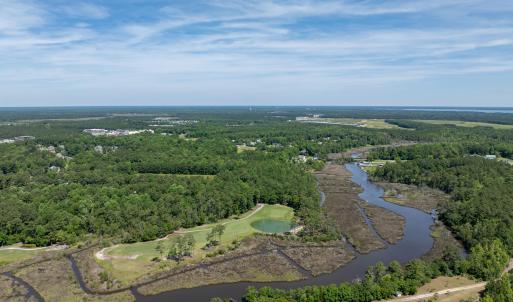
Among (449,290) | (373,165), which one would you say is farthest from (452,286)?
(373,165)

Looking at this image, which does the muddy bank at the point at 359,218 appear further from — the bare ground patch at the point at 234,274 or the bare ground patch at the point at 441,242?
the bare ground patch at the point at 234,274

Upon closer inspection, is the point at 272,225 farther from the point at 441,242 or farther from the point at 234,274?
the point at 441,242

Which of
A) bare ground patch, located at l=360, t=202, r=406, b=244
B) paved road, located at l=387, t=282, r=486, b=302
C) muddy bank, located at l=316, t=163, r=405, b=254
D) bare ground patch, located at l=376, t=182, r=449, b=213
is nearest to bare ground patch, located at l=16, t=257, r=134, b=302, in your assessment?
paved road, located at l=387, t=282, r=486, b=302

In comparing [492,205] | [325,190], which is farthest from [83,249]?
[492,205]

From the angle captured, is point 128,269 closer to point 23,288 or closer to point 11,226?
point 23,288

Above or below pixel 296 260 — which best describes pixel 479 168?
above

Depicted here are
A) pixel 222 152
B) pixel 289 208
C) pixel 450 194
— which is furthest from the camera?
pixel 222 152

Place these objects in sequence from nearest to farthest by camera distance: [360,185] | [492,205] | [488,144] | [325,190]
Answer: [492,205] < [325,190] < [360,185] < [488,144]
